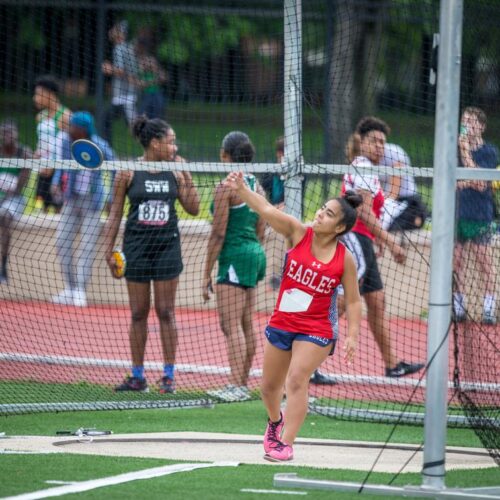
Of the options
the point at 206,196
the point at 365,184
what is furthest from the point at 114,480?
the point at 206,196

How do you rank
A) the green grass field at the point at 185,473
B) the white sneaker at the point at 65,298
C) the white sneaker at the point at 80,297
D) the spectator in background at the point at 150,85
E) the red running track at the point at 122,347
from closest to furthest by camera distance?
1. the green grass field at the point at 185,473
2. the red running track at the point at 122,347
3. the white sneaker at the point at 65,298
4. the white sneaker at the point at 80,297
5. the spectator in background at the point at 150,85

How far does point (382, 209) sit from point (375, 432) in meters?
2.25

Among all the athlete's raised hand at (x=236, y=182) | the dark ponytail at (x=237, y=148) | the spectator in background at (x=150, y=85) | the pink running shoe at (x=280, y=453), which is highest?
the spectator in background at (x=150, y=85)

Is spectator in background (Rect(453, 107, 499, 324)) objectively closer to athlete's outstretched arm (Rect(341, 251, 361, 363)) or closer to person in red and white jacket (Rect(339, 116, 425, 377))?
person in red and white jacket (Rect(339, 116, 425, 377))

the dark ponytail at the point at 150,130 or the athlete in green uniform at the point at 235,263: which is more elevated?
the dark ponytail at the point at 150,130

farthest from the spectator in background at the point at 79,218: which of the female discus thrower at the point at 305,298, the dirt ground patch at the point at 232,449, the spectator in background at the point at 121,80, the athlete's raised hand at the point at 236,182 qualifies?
the female discus thrower at the point at 305,298

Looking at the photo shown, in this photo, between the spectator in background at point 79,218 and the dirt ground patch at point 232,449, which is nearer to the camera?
the dirt ground patch at point 232,449

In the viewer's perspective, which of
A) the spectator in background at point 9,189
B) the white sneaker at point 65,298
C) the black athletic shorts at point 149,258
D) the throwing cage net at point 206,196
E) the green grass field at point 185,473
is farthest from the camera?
the spectator in background at point 9,189

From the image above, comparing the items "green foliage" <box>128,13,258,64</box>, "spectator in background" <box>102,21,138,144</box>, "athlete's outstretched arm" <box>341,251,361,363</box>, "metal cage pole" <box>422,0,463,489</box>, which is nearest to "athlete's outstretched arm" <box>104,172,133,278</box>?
"athlete's outstretched arm" <box>341,251,361,363</box>

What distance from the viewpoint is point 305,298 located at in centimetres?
688

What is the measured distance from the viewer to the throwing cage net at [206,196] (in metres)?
8.91

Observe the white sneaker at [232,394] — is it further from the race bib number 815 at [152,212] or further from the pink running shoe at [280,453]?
the pink running shoe at [280,453]

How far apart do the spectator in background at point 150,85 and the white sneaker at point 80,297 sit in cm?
279

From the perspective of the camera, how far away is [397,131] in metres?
14.3
